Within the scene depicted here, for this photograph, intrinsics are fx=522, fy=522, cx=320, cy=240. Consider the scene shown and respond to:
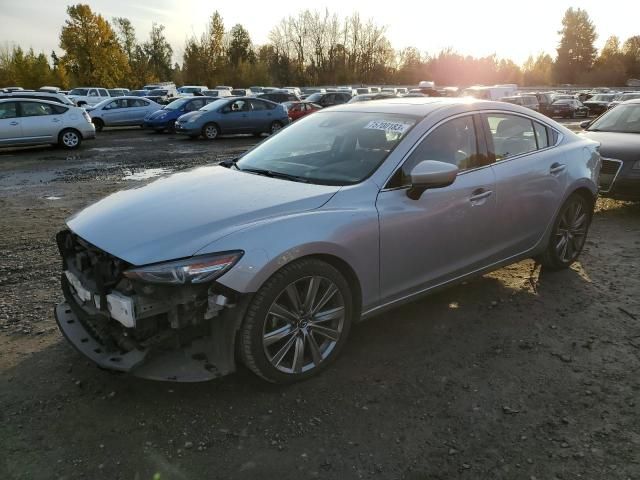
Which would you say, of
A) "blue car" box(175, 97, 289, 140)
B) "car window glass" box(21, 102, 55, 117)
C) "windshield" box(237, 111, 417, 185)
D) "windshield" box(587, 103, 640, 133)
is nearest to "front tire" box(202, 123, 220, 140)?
"blue car" box(175, 97, 289, 140)

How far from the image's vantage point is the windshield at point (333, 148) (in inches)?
141

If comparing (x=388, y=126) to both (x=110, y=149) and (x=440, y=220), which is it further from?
(x=110, y=149)

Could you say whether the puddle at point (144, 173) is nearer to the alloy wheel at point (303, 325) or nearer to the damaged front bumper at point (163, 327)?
the damaged front bumper at point (163, 327)

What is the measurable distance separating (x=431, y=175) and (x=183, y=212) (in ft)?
5.05

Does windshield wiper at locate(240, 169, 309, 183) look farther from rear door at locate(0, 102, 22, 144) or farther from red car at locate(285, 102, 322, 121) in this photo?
red car at locate(285, 102, 322, 121)

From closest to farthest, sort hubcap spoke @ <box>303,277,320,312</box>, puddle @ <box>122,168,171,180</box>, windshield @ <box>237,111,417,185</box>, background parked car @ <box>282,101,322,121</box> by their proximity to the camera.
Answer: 1. hubcap spoke @ <box>303,277,320,312</box>
2. windshield @ <box>237,111,417,185</box>
3. puddle @ <box>122,168,171,180</box>
4. background parked car @ <box>282,101,322,121</box>

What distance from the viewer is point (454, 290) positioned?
15.2 ft

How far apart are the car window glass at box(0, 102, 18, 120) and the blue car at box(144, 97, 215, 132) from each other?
788 cm

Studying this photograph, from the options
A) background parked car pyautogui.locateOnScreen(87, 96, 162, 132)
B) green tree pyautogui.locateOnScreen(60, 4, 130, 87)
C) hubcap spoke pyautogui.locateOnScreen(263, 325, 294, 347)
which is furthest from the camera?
green tree pyautogui.locateOnScreen(60, 4, 130, 87)

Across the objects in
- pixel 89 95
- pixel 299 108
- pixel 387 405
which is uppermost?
pixel 89 95

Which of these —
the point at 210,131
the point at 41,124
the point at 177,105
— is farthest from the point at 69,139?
the point at 177,105

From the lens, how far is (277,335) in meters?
2.97

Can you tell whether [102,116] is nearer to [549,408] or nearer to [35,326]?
[35,326]

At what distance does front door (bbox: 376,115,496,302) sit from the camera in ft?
11.1
